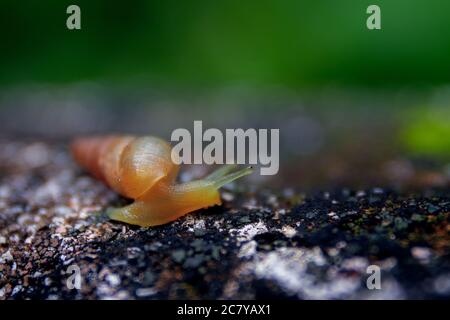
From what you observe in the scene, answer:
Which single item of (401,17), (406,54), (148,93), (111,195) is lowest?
(111,195)

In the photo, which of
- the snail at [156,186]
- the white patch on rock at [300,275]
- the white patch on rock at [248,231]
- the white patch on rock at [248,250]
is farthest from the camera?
the snail at [156,186]

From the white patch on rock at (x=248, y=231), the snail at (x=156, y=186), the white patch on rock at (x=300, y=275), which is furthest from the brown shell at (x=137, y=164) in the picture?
the white patch on rock at (x=300, y=275)

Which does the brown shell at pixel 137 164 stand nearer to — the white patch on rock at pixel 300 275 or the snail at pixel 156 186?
the snail at pixel 156 186

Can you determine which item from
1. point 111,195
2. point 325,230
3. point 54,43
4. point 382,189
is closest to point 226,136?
point 111,195

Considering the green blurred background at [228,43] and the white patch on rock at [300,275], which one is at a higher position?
the green blurred background at [228,43]

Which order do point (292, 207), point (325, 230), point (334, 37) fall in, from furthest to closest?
point (334, 37) → point (292, 207) → point (325, 230)

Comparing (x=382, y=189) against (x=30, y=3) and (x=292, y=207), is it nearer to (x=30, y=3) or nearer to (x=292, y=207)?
(x=292, y=207)

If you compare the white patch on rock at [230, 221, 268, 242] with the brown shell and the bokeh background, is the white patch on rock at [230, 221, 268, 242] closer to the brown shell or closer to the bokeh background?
the brown shell
